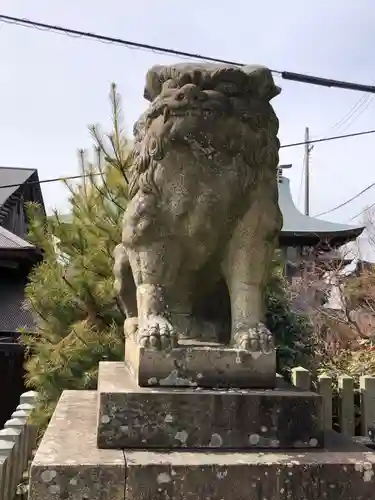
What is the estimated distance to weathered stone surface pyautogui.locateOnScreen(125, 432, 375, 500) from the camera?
167cm

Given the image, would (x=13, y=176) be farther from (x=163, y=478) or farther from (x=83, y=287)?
(x=163, y=478)

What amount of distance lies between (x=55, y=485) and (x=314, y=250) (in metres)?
11.2

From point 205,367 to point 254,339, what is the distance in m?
0.20

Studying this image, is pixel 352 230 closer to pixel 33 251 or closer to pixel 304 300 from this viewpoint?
pixel 304 300

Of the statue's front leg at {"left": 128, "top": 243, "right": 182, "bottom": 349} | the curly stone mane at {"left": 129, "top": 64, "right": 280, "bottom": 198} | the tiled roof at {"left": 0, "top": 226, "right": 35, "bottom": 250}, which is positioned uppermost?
the curly stone mane at {"left": 129, "top": 64, "right": 280, "bottom": 198}

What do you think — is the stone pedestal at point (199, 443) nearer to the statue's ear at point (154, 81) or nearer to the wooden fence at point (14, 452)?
the statue's ear at point (154, 81)

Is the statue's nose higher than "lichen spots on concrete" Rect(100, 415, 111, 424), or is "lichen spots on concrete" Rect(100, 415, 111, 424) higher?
the statue's nose

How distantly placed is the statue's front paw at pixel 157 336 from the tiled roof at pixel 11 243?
635 centimetres

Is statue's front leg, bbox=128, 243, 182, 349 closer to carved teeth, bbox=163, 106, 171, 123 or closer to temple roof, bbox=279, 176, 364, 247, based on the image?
carved teeth, bbox=163, 106, 171, 123

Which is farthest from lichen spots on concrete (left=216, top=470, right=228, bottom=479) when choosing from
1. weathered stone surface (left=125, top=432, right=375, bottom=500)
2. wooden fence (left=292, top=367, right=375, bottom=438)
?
wooden fence (left=292, top=367, right=375, bottom=438)

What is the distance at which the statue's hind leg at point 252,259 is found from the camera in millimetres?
2143

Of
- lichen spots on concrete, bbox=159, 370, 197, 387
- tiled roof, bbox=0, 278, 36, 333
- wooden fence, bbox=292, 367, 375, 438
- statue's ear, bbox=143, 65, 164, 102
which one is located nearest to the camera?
lichen spots on concrete, bbox=159, 370, 197, 387

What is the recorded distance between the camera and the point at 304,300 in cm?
1006

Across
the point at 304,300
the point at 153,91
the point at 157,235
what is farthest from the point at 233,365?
the point at 304,300
